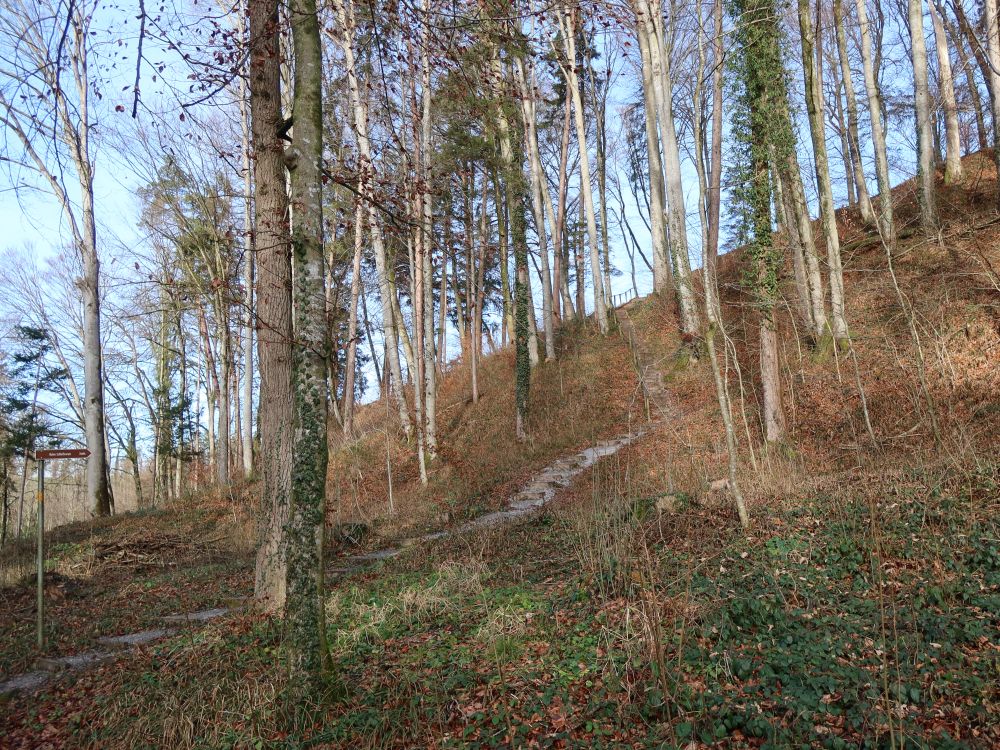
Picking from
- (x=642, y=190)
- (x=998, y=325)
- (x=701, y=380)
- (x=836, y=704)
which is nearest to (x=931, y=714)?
(x=836, y=704)

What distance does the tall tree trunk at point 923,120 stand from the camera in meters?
13.9

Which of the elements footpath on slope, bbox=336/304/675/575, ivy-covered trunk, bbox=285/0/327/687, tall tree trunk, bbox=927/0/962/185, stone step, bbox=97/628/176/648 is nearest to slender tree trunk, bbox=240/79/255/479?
footpath on slope, bbox=336/304/675/575

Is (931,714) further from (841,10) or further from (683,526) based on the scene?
(841,10)

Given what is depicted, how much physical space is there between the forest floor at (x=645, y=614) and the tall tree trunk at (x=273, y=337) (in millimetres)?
701

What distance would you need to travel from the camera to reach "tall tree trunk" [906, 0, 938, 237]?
548 inches

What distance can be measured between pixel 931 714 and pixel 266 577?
19.7ft

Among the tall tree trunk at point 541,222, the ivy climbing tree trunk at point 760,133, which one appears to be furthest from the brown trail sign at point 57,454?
the tall tree trunk at point 541,222

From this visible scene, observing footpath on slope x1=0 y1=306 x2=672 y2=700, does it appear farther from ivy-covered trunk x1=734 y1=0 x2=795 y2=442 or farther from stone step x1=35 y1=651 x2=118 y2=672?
ivy-covered trunk x1=734 y1=0 x2=795 y2=442

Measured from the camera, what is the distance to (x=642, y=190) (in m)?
32.7

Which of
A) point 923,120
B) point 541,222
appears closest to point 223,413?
point 541,222

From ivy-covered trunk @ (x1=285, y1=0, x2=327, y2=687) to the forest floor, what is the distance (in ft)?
1.65

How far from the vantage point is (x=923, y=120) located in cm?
1394

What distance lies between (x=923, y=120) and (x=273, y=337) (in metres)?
16.0

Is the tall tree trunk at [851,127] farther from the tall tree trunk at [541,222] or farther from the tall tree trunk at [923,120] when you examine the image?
the tall tree trunk at [541,222]
